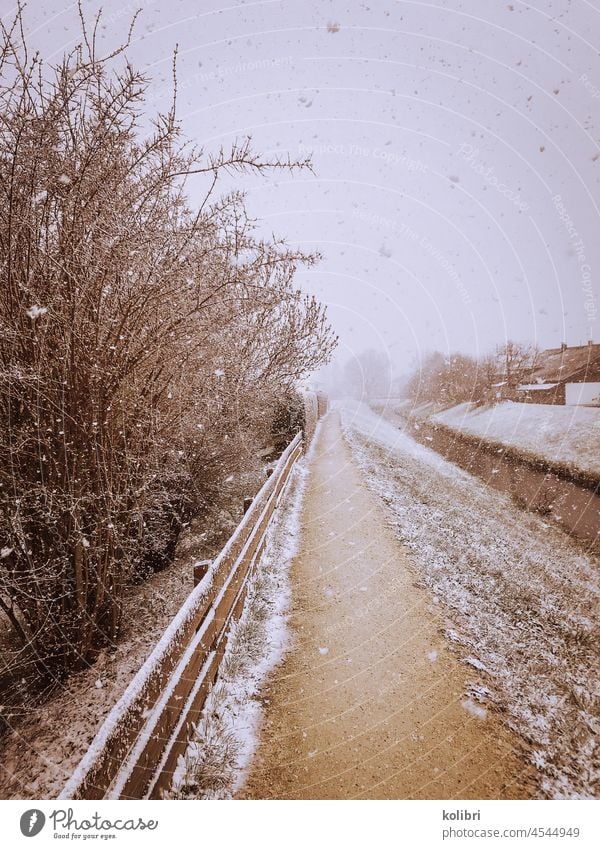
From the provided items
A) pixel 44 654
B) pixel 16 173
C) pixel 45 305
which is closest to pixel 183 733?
pixel 44 654

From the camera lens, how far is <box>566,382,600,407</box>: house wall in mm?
25934

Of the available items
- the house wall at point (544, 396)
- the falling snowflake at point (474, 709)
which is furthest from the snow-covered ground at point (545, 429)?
the falling snowflake at point (474, 709)

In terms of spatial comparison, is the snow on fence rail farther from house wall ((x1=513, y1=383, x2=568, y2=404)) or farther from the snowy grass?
house wall ((x1=513, y1=383, x2=568, y2=404))

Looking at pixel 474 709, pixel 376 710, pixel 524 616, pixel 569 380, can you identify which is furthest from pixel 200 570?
pixel 569 380

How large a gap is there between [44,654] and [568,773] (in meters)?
4.98

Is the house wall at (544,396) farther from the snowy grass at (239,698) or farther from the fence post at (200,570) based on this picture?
the fence post at (200,570)

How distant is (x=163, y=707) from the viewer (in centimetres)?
220

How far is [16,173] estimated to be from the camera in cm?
262

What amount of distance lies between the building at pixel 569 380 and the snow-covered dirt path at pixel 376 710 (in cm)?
2692

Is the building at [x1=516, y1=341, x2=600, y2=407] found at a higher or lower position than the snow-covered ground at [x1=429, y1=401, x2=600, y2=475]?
higher

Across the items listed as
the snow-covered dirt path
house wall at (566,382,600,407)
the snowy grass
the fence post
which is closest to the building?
house wall at (566,382,600,407)

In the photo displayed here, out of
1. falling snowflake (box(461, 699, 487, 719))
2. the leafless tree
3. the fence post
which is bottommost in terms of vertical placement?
falling snowflake (box(461, 699, 487, 719))

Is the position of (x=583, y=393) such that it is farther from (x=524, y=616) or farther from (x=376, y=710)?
(x=376, y=710)

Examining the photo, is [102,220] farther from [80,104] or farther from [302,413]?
[302,413]
